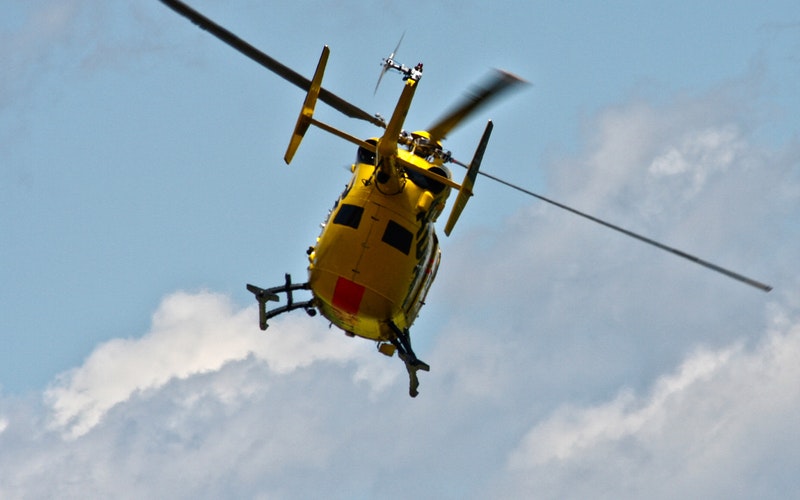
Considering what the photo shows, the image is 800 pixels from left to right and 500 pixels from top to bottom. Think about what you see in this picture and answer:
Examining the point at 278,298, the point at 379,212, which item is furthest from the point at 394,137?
the point at 278,298

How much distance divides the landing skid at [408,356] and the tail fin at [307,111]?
5844 mm

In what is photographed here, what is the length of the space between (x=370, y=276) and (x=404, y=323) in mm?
2566

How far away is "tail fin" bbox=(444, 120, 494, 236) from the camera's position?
35.7 m

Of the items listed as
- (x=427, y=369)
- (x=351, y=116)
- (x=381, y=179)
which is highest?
(x=351, y=116)

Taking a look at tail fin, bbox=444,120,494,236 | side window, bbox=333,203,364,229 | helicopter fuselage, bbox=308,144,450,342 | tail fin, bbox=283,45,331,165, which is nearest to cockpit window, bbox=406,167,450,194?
helicopter fuselage, bbox=308,144,450,342

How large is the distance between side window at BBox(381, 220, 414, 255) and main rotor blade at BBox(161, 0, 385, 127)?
124 inches

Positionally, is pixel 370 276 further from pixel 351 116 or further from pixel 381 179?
pixel 351 116

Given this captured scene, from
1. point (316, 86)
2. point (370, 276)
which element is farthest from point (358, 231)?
point (316, 86)

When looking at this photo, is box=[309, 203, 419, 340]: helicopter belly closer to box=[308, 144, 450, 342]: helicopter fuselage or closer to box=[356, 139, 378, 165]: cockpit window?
box=[308, 144, 450, 342]: helicopter fuselage

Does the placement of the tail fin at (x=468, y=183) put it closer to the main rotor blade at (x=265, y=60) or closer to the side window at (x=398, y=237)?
the side window at (x=398, y=237)

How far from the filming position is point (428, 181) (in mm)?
36875

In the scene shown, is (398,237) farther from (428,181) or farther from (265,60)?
(265,60)

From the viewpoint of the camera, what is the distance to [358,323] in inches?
1474

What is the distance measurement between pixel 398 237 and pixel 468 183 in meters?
2.21
